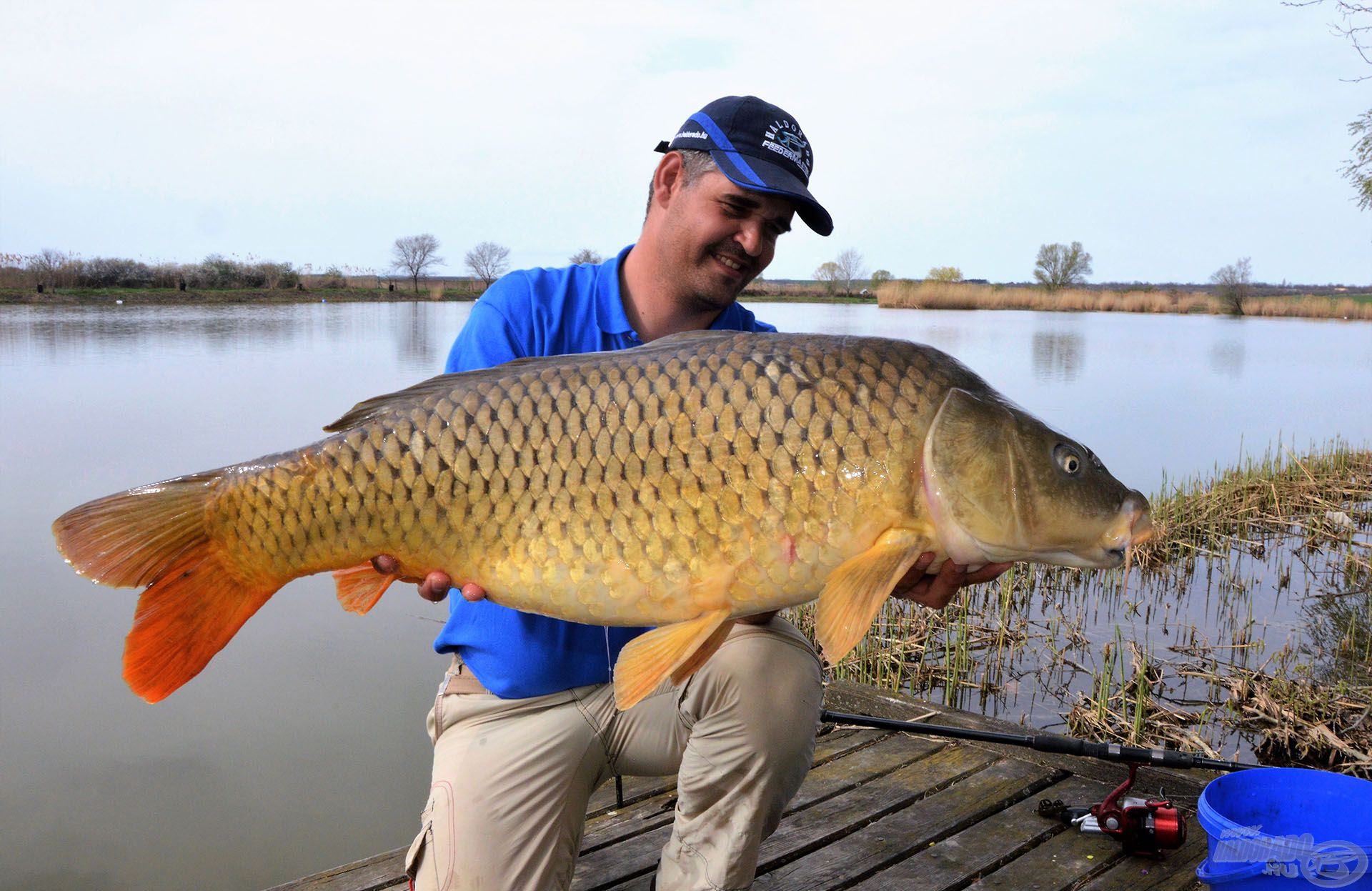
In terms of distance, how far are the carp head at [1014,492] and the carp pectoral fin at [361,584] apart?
0.78 meters

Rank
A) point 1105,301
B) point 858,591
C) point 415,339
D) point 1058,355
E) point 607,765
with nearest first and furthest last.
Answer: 1. point 858,591
2. point 607,765
3. point 1058,355
4. point 415,339
5. point 1105,301

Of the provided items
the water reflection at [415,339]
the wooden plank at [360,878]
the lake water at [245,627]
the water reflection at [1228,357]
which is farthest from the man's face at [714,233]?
the water reflection at [1228,357]

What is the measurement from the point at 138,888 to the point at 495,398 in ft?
6.80

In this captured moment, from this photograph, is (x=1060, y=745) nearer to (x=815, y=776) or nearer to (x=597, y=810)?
(x=815, y=776)

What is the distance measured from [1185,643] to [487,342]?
3264 mm

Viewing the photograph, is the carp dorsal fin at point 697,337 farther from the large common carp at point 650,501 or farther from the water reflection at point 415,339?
the water reflection at point 415,339

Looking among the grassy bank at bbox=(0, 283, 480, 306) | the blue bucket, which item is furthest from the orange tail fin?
the grassy bank at bbox=(0, 283, 480, 306)

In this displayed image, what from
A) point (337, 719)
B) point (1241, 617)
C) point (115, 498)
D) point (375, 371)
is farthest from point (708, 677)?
point (375, 371)

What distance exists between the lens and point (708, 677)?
1589 mm

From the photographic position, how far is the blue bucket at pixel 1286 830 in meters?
1.46

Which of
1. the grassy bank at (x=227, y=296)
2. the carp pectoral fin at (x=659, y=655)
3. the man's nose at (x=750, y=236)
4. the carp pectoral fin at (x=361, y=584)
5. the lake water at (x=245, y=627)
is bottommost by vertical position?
the lake water at (x=245, y=627)

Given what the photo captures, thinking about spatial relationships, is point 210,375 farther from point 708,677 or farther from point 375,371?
point 708,677

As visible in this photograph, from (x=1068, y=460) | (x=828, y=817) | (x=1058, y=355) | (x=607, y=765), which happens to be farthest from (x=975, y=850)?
(x=1058, y=355)

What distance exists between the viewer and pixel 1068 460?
1.25 m
